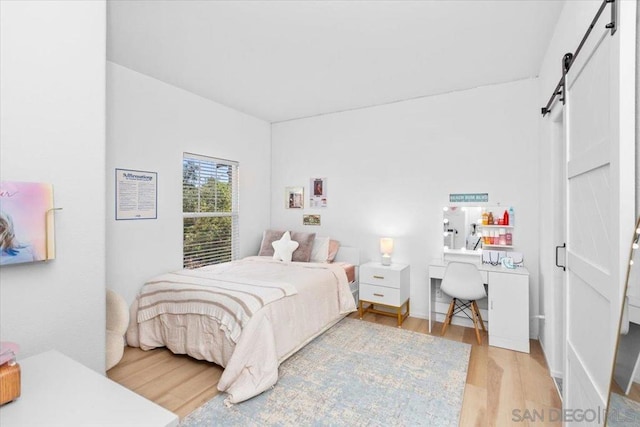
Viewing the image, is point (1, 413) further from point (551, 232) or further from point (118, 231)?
point (551, 232)

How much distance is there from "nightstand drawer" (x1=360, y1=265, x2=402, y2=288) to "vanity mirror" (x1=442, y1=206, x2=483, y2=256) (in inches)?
26.7

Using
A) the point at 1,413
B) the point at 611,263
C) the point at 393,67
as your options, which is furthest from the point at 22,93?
the point at 393,67

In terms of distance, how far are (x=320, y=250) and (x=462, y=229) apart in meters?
1.80

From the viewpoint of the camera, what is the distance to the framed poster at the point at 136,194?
10.1 ft

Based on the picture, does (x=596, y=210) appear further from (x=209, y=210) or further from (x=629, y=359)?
(x=209, y=210)

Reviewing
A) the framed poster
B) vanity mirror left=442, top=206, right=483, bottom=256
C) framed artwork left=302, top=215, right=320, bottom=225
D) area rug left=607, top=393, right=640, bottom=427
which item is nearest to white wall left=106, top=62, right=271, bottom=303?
the framed poster

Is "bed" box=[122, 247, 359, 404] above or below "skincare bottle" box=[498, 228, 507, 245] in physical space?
below

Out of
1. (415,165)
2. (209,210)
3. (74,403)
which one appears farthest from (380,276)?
(74,403)

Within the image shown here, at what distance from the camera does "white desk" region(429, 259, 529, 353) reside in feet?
9.82

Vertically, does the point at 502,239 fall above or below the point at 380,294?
above

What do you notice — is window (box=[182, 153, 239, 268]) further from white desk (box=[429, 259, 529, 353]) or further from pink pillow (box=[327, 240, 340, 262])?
white desk (box=[429, 259, 529, 353])

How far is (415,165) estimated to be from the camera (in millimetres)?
3973

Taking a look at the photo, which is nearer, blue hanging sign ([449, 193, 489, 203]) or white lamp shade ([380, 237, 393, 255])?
blue hanging sign ([449, 193, 489, 203])

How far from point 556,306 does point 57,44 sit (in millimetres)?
3600
